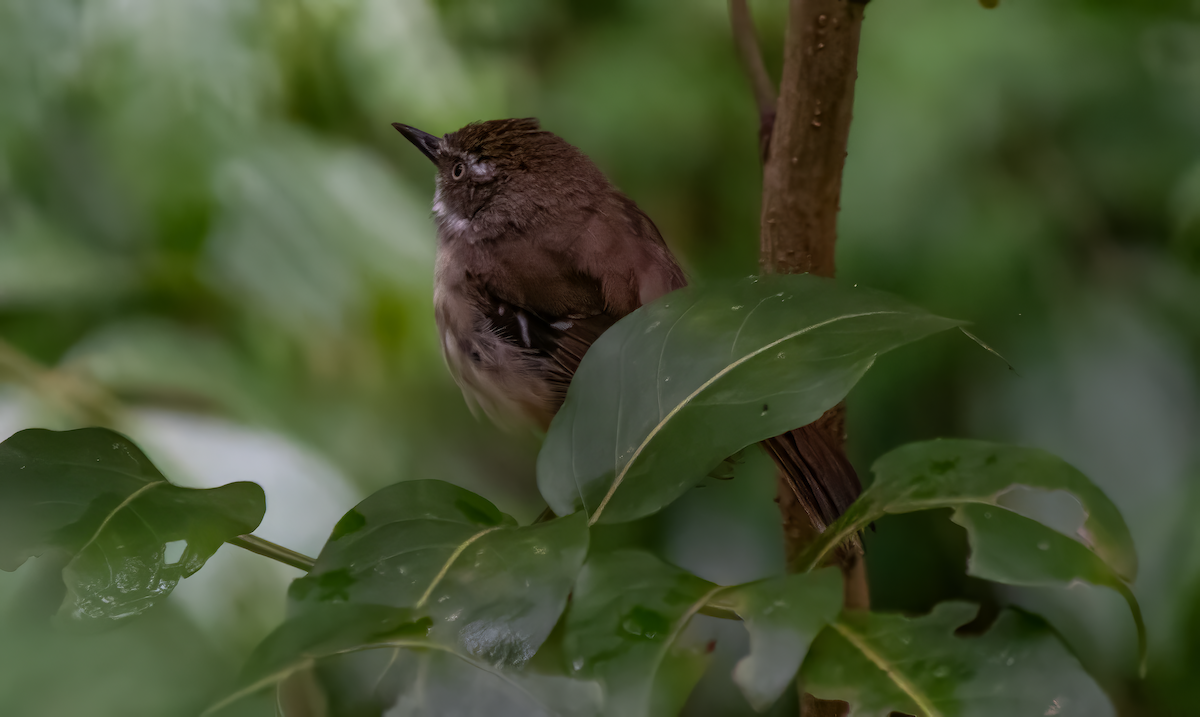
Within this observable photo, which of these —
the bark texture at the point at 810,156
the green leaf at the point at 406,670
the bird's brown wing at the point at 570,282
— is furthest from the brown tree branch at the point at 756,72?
the green leaf at the point at 406,670

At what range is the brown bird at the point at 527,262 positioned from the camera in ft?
3.53

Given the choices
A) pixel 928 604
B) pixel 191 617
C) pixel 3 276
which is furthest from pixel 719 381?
pixel 3 276

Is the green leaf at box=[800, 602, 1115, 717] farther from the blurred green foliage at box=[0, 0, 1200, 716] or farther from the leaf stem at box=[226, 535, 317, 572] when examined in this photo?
the blurred green foliage at box=[0, 0, 1200, 716]

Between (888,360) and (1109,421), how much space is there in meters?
0.35

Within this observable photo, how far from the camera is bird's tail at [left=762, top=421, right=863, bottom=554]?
788 mm

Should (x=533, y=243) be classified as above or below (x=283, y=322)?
above

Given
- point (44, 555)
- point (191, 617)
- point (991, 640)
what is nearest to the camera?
point (991, 640)

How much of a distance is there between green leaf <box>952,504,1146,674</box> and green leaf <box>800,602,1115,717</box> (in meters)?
0.03

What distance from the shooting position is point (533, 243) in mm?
1182

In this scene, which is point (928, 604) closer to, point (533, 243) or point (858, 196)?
point (858, 196)

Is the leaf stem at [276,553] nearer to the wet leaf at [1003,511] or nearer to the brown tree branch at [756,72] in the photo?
the wet leaf at [1003,511]

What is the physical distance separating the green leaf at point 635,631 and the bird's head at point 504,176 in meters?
0.78

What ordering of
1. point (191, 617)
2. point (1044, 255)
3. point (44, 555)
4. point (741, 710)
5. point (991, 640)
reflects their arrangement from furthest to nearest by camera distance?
point (1044, 255), point (741, 710), point (191, 617), point (44, 555), point (991, 640)

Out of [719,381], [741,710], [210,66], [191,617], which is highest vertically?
[210,66]
